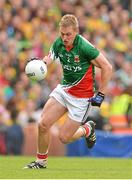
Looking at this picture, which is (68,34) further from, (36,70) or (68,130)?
(68,130)

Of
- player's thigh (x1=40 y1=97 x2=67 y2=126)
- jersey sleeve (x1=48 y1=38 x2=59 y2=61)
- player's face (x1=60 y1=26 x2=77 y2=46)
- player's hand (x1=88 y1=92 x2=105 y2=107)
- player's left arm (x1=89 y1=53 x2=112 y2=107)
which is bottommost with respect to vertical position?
player's thigh (x1=40 y1=97 x2=67 y2=126)

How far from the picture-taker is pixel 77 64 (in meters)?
13.0

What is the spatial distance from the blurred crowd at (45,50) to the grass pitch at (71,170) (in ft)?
10.7

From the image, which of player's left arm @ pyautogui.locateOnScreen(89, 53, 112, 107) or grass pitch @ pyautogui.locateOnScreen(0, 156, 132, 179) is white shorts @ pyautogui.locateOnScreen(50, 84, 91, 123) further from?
grass pitch @ pyautogui.locateOnScreen(0, 156, 132, 179)

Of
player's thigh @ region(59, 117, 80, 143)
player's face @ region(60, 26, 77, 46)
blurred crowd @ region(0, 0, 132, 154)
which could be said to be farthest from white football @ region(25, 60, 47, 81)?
blurred crowd @ region(0, 0, 132, 154)

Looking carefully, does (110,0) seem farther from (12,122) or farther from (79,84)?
(79,84)

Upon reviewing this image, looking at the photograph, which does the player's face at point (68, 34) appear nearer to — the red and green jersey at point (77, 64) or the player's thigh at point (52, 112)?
the red and green jersey at point (77, 64)

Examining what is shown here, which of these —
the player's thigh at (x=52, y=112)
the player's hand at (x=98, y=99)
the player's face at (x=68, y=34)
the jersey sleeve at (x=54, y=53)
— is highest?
the player's face at (x=68, y=34)

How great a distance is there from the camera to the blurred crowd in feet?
64.1

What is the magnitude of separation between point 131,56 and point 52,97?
12144 millimetres

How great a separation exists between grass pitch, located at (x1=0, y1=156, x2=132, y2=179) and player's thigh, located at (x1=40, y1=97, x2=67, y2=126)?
0.72 m

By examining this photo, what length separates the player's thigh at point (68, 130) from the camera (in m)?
13.2

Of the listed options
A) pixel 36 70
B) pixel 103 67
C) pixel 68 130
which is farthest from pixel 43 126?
pixel 103 67

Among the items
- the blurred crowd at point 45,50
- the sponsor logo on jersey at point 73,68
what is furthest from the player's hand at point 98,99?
the blurred crowd at point 45,50
